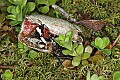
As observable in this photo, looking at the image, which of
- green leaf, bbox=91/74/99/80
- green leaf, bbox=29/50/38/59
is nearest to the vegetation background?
green leaf, bbox=29/50/38/59

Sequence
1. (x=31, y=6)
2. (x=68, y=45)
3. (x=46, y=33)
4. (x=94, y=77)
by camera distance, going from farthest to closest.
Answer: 1. (x=31, y=6)
2. (x=46, y=33)
3. (x=68, y=45)
4. (x=94, y=77)

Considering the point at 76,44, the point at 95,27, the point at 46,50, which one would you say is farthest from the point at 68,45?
the point at 95,27

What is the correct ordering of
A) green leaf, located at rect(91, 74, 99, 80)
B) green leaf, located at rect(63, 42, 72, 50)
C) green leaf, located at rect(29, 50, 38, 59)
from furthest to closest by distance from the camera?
green leaf, located at rect(29, 50, 38, 59)
green leaf, located at rect(63, 42, 72, 50)
green leaf, located at rect(91, 74, 99, 80)

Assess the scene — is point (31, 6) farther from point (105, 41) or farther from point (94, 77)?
point (94, 77)

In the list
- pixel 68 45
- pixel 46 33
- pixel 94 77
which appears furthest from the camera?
pixel 46 33

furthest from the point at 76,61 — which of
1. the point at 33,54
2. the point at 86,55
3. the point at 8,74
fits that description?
the point at 8,74

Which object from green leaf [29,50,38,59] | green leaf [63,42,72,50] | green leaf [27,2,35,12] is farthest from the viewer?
green leaf [27,2,35,12]

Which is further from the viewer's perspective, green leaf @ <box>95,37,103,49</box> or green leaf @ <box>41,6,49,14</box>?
green leaf @ <box>41,6,49,14</box>

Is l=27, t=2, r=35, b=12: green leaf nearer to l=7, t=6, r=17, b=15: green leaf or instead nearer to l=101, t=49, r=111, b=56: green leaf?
l=7, t=6, r=17, b=15: green leaf

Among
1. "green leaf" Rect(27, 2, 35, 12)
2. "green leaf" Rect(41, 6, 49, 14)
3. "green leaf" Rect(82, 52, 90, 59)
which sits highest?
"green leaf" Rect(27, 2, 35, 12)

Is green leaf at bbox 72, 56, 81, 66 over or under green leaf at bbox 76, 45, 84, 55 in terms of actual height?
under
